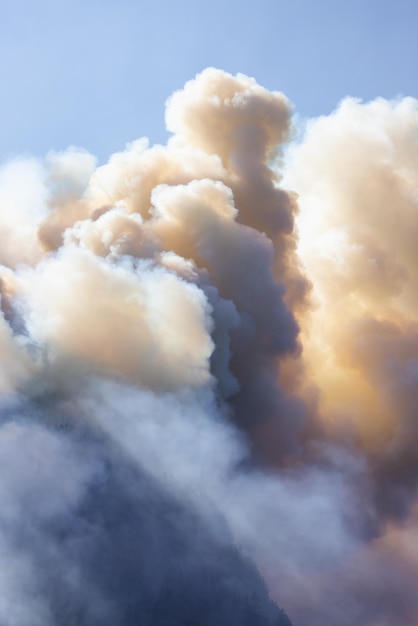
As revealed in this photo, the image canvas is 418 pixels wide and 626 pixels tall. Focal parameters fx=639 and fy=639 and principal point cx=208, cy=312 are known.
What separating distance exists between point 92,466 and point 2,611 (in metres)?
15.2

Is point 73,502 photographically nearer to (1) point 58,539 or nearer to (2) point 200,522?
(1) point 58,539

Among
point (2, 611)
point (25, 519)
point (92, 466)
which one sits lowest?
point (2, 611)

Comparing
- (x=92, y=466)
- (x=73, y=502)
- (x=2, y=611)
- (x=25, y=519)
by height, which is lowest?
(x=2, y=611)

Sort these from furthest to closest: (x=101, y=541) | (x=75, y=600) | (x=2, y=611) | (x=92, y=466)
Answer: (x=92, y=466), (x=101, y=541), (x=75, y=600), (x=2, y=611)

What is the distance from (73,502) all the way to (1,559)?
8.02m

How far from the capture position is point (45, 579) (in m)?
52.7

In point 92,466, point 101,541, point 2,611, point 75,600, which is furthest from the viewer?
point 92,466

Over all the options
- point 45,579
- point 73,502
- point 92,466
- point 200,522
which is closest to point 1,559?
point 45,579

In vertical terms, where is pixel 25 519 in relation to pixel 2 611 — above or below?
above

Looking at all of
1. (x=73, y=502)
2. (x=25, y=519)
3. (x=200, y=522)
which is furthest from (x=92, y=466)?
(x=200, y=522)

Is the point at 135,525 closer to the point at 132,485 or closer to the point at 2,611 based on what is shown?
the point at 132,485

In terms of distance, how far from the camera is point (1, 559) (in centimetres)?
5203

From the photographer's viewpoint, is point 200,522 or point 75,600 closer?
point 75,600

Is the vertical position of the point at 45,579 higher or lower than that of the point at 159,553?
lower
